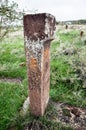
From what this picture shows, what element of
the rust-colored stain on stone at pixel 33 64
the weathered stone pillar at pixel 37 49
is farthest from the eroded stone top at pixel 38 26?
Result: the rust-colored stain on stone at pixel 33 64

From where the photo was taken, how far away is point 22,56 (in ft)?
25.8

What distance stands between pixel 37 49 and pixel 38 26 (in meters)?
0.37

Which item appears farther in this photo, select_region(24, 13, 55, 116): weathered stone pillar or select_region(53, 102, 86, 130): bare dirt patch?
select_region(53, 102, 86, 130): bare dirt patch

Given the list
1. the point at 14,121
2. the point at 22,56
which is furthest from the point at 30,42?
the point at 22,56

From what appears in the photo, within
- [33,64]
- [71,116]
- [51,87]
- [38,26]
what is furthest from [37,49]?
[51,87]

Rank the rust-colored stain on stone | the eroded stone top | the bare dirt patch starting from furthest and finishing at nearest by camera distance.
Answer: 1. the bare dirt patch
2. the rust-colored stain on stone
3. the eroded stone top

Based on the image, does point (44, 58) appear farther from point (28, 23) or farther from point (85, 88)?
point (85, 88)

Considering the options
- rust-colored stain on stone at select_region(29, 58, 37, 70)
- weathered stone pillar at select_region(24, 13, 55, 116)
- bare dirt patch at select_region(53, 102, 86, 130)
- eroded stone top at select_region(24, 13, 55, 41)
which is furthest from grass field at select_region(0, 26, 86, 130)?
eroded stone top at select_region(24, 13, 55, 41)

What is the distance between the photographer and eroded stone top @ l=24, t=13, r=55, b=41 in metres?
2.91

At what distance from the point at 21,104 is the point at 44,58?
1.44 metres

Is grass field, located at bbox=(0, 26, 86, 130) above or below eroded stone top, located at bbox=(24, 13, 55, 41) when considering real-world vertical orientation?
below

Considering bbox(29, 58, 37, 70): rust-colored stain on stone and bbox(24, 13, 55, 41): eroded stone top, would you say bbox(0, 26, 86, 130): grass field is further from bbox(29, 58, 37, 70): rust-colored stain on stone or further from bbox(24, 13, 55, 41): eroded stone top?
bbox(24, 13, 55, 41): eroded stone top

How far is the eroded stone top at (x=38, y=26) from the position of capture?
9.56ft

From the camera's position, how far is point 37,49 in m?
3.12
